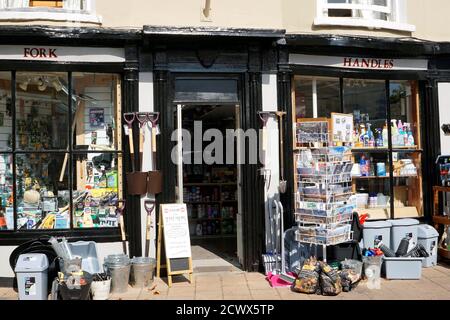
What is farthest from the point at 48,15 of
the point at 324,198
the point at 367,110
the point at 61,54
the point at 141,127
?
the point at 367,110

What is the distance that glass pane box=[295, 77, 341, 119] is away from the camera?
7.97 meters

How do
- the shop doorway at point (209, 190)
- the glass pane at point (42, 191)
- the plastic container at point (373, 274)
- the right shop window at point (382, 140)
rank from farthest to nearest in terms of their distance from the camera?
the shop doorway at point (209, 190), the right shop window at point (382, 140), the glass pane at point (42, 191), the plastic container at point (373, 274)

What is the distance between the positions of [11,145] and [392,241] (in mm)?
6319

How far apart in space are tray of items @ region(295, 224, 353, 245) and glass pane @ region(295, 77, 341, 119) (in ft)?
6.96

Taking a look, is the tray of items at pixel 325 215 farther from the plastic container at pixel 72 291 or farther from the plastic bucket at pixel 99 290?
the plastic container at pixel 72 291

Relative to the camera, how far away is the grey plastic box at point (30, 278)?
239 inches

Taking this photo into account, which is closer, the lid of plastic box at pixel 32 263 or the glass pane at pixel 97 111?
the lid of plastic box at pixel 32 263

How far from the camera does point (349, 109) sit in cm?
828

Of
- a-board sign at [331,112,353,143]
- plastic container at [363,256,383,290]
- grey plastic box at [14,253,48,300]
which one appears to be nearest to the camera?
grey plastic box at [14,253,48,300]

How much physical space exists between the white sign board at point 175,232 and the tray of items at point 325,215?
67.3 inches

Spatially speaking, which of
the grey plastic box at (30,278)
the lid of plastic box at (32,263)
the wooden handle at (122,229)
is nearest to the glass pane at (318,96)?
the wooden handle at (122,229)

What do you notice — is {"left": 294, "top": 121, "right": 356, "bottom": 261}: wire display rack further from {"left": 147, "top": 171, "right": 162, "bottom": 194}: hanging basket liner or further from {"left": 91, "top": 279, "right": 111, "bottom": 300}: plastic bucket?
{"left": 91, "top": 279, "right": 111, "bottom": 300}: plastic bucket

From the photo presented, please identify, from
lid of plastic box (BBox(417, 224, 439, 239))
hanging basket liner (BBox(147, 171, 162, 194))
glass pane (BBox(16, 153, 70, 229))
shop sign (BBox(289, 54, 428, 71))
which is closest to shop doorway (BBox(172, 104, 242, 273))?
shop sign (BBox(289, 54, 428, 71))

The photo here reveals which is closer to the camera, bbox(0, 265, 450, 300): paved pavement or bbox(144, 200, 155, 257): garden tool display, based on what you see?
bbox(0, 265, 450, 300): paved pavement
